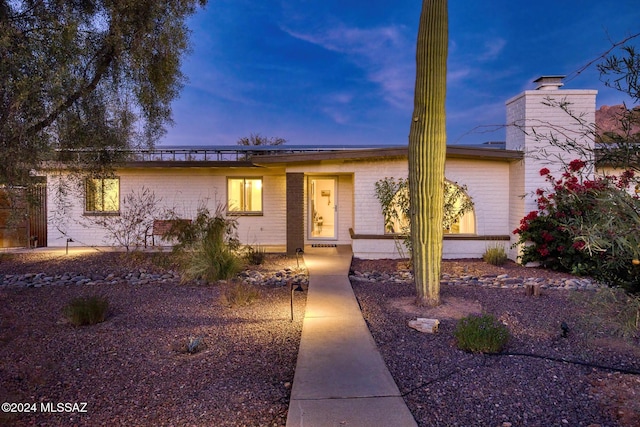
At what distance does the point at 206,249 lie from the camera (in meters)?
9.17

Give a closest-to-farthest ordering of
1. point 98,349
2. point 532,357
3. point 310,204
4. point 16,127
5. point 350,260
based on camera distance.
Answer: point 532,357 < point 98,349 < point 16,127 < point 350,260 < point 310,204

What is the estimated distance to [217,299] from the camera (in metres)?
7.43

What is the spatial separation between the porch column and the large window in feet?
10.6

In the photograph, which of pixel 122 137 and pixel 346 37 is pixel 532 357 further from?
pixel 346 37

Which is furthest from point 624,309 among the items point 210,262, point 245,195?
point 245,195

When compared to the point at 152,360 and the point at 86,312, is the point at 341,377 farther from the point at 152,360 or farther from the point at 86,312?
the point at 86,312

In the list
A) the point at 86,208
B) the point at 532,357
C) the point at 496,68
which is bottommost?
the point at 532,357

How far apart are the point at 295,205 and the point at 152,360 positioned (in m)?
8.05

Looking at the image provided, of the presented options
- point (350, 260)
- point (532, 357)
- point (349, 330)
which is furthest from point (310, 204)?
point (532, 357)

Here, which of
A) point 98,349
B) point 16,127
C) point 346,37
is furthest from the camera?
point 346,37

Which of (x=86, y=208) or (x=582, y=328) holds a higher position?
(x=86, y=208)

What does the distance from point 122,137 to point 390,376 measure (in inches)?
239

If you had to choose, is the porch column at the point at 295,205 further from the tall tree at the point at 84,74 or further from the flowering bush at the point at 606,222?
the flowering bush at the point at 606,222

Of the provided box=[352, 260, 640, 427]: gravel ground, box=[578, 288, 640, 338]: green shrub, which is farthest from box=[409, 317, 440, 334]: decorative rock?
box=[578, 288, 640, 338]: green shrub
